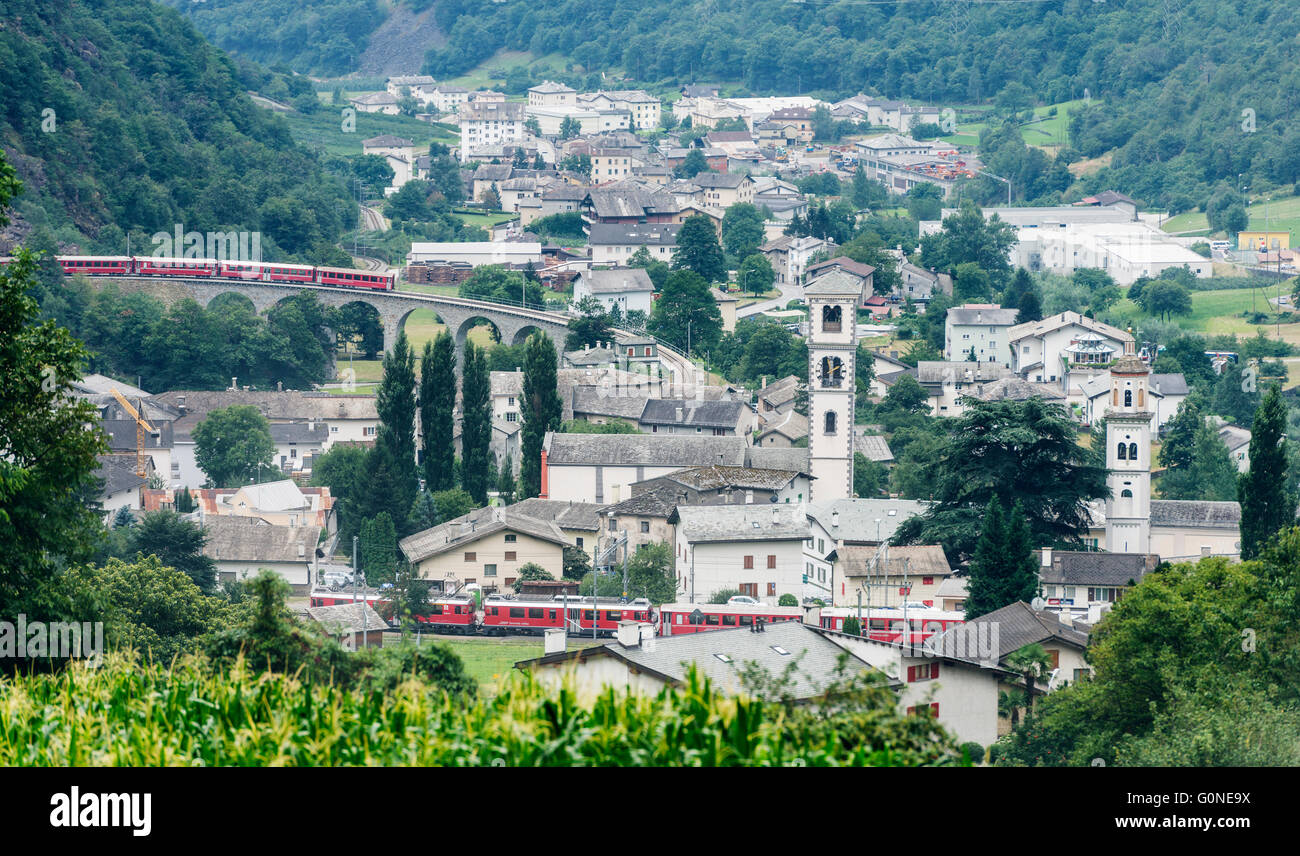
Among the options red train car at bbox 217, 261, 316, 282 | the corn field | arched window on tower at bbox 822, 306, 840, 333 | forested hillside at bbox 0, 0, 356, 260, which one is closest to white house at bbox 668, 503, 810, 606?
arched window on tower at bbox 822, 306, 840, 333

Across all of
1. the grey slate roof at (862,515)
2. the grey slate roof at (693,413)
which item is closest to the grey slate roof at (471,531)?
the grey slate roof at (862,515)

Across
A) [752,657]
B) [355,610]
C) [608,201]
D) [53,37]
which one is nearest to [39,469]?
[752,657]

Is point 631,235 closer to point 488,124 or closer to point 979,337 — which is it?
point 979,337

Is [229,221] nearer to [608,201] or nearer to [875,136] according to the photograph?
[608,201]

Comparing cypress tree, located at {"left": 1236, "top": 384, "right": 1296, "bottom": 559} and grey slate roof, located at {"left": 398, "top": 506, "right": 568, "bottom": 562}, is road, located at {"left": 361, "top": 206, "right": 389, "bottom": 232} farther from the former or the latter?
cypress tree, located at {"left": 1236, "top": 384, "right": 1296, "bottom": 559}

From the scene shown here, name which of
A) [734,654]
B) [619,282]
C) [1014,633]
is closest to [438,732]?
[734,654]
